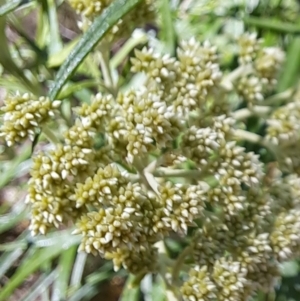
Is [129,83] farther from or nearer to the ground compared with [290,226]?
farther from the ground

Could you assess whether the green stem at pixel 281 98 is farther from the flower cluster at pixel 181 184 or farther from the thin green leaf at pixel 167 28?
the thin green leaf at pixel 167 28

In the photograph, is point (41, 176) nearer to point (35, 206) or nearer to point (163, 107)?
point (35, 206)

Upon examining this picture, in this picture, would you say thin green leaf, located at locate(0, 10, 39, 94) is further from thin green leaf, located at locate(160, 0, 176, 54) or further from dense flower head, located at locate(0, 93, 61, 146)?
thin green leaf, located at locate(160, 0, 176, 54)

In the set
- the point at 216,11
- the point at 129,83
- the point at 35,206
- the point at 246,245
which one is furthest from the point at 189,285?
the point at 216,11

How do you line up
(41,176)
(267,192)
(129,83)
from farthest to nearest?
(129,83) → (267,192) → (41,176)

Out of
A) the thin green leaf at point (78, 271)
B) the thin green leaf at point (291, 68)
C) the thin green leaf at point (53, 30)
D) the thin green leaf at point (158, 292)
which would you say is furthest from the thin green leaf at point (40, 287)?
the thin green leaf at point (291, 68)

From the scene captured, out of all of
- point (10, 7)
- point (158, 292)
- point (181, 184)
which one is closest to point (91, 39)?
point (10, 7)
